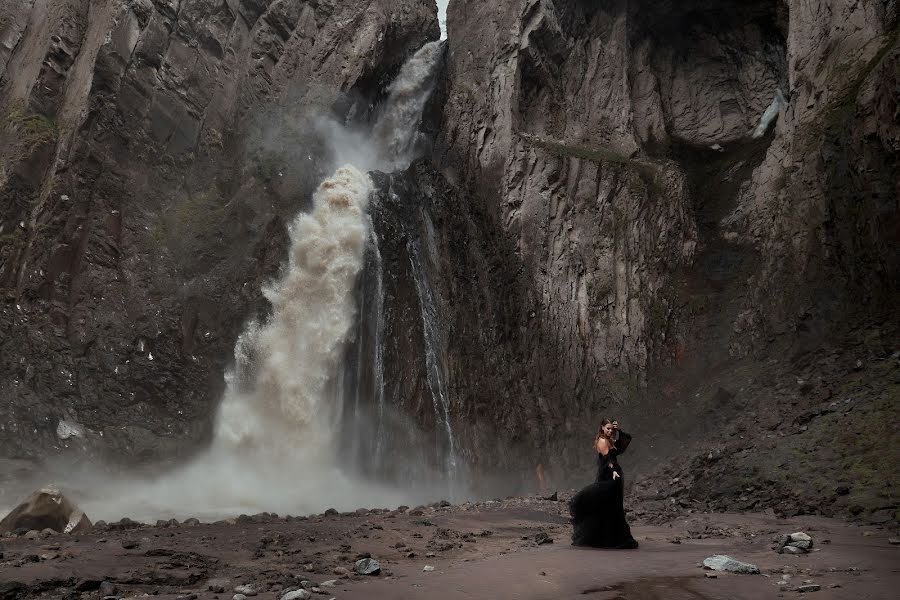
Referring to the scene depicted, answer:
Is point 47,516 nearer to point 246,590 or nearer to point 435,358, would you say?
point 246,590

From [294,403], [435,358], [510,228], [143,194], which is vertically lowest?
[294,403]

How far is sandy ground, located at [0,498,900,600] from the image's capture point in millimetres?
5535

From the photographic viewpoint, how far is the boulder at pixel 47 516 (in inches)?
428

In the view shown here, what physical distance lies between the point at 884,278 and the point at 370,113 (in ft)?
79.8

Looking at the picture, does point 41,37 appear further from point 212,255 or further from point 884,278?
point 884,278

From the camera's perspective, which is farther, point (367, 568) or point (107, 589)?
point (367, 568)

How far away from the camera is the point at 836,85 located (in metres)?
19.1

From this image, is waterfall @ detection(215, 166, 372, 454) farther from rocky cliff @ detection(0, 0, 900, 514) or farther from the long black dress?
the long black dress

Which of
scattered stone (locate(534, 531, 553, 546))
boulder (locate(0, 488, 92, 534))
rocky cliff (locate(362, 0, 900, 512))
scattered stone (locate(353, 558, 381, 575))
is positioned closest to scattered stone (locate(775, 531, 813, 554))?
scattered stone (locate(534, 531, 553, 546))

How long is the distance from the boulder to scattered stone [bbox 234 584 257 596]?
6.57 metres

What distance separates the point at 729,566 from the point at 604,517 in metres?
2.11

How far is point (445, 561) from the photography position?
7844 mm

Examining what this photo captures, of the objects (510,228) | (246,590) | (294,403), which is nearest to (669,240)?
(510,228)

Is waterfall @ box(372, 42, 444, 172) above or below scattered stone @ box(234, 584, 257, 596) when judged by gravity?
above
